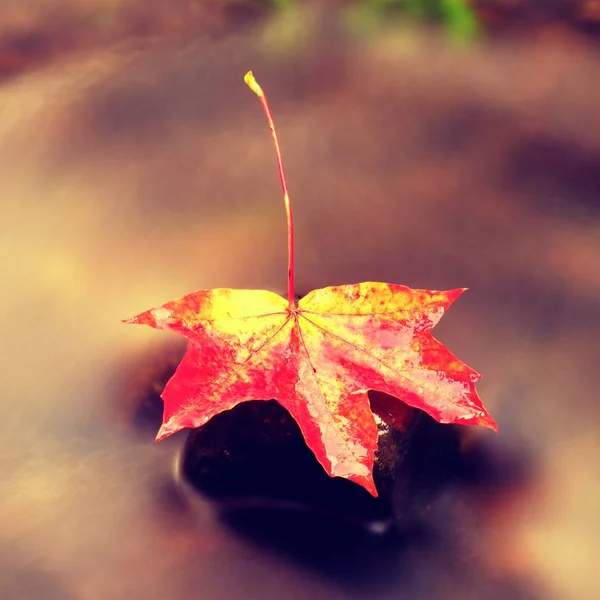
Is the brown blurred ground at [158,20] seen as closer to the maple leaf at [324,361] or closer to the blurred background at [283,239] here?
the blurred background at [283,239]

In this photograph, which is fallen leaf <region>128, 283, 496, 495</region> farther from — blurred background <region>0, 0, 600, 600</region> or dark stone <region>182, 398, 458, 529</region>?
blurred background <region>0, 0, 600, 600</region>

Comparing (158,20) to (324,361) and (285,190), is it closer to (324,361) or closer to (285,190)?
(285,190)

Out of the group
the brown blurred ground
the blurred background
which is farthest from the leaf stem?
the brown blurred ground

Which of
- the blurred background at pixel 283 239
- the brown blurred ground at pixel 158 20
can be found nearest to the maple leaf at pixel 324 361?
the blurred background at pixel 283 239

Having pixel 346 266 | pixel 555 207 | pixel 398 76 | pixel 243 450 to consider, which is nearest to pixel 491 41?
pixel 398 76

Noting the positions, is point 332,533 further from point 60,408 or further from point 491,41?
point 491,41
